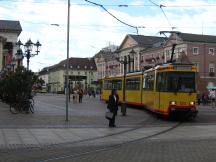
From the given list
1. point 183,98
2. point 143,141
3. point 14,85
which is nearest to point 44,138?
point 143,141

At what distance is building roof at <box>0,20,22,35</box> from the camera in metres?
127

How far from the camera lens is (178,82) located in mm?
28625

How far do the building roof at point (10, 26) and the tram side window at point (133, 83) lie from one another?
85942mm

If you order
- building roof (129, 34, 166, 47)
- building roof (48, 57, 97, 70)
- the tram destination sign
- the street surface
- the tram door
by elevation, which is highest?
building roof (129, 34, 166, 47)

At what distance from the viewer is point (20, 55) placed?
4150 cm

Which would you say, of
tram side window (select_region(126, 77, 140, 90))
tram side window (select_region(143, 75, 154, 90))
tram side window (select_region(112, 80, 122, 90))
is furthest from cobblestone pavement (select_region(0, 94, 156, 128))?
tram side window (select_region(112, 80, 122, 90))

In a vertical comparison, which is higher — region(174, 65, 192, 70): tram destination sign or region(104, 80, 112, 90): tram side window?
region(174, 65, 192, 70): tram destination sign

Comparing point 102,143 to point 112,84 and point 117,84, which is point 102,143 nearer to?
point 117,84

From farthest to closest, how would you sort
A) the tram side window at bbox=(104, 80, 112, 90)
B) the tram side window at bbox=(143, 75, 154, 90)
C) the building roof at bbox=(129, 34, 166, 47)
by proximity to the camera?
the building roof at bbox=(129, 34, 166, 47)
the tram side window at bbox=(104, 80, 112, 90)
the tram side window at bbox=(143, 75, 154, 90)

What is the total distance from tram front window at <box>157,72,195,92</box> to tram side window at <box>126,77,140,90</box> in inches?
472

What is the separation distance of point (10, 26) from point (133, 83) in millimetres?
95415

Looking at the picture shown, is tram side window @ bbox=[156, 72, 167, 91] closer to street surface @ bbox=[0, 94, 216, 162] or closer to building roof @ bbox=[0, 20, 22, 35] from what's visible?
street surface @ bbox=[0, 94, 216, 162]

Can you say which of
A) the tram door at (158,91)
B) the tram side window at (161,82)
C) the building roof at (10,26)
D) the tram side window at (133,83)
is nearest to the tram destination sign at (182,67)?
the tram side window at (161,82)

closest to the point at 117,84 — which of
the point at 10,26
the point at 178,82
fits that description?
the point at 178,82
